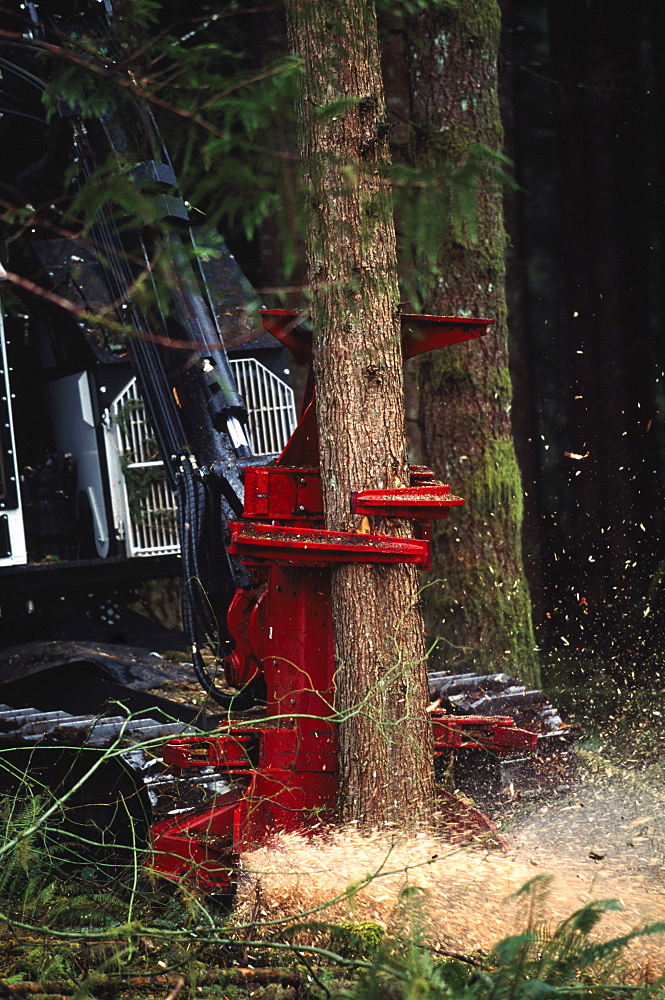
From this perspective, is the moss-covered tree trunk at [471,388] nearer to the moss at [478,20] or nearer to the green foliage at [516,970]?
the moss at [478,20]

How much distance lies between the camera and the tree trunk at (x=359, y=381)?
3.46m

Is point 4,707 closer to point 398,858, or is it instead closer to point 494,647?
point 398,858

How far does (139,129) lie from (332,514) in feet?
6.74

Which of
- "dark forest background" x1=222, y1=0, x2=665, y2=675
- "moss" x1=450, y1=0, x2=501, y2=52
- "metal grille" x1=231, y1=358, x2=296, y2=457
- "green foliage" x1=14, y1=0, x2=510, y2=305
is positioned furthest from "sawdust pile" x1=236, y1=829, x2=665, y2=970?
"moss" x1=450, y1=0, x2=501, y2=52

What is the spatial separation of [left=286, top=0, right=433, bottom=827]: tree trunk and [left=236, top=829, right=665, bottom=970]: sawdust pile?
228mm

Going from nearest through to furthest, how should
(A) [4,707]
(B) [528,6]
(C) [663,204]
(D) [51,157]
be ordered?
(A) [4,707]
(D) [51,157]
(C) [663,204]
(B) [528,6]

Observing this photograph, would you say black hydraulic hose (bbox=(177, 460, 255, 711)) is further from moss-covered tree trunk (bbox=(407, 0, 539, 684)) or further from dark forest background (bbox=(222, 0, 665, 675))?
dark forest background (bbox=(222, 0, 665, 675))

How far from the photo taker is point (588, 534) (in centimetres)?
761

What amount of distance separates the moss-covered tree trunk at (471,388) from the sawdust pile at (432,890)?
2.71 meters

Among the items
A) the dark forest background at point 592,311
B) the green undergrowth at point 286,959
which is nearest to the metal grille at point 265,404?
the dark forest background at point 592,311

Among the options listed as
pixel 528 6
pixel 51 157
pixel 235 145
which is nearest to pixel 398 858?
pixel 235 145

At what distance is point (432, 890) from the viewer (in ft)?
9.86

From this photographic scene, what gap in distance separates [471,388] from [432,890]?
3608mm

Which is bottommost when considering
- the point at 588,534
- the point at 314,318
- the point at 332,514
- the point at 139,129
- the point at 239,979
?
the point at 239,979
